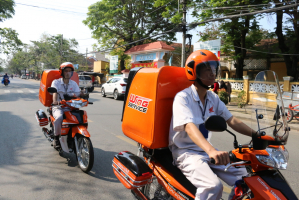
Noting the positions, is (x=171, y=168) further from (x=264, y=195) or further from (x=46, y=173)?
(x=46, y=173)

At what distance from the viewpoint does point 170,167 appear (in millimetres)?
2176

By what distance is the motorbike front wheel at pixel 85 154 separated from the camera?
11.5ft

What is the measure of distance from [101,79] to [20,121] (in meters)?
30.3

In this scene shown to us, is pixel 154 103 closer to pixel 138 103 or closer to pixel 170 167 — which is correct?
pixel 138 103

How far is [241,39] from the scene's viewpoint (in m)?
17.2

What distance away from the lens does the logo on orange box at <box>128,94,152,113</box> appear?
7.27 ft

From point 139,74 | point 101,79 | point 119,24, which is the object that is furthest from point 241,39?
point 101,79

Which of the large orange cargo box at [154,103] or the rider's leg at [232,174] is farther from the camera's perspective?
the large orange cargo box at [154,103]

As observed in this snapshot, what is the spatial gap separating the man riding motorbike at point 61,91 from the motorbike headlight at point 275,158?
3.32m

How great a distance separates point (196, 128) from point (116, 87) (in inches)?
564

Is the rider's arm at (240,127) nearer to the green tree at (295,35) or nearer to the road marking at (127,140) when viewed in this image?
the road marking at (127,140)

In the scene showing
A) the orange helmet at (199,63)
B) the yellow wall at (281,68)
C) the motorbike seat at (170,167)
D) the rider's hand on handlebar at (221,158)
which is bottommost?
the motorbike seat at (170,167)

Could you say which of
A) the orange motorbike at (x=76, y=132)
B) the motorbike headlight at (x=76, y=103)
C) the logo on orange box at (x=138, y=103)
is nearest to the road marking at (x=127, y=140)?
the orange motorbike at (x=76, y=132)

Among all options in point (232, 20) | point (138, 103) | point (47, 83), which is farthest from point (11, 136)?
point (232, 20)
